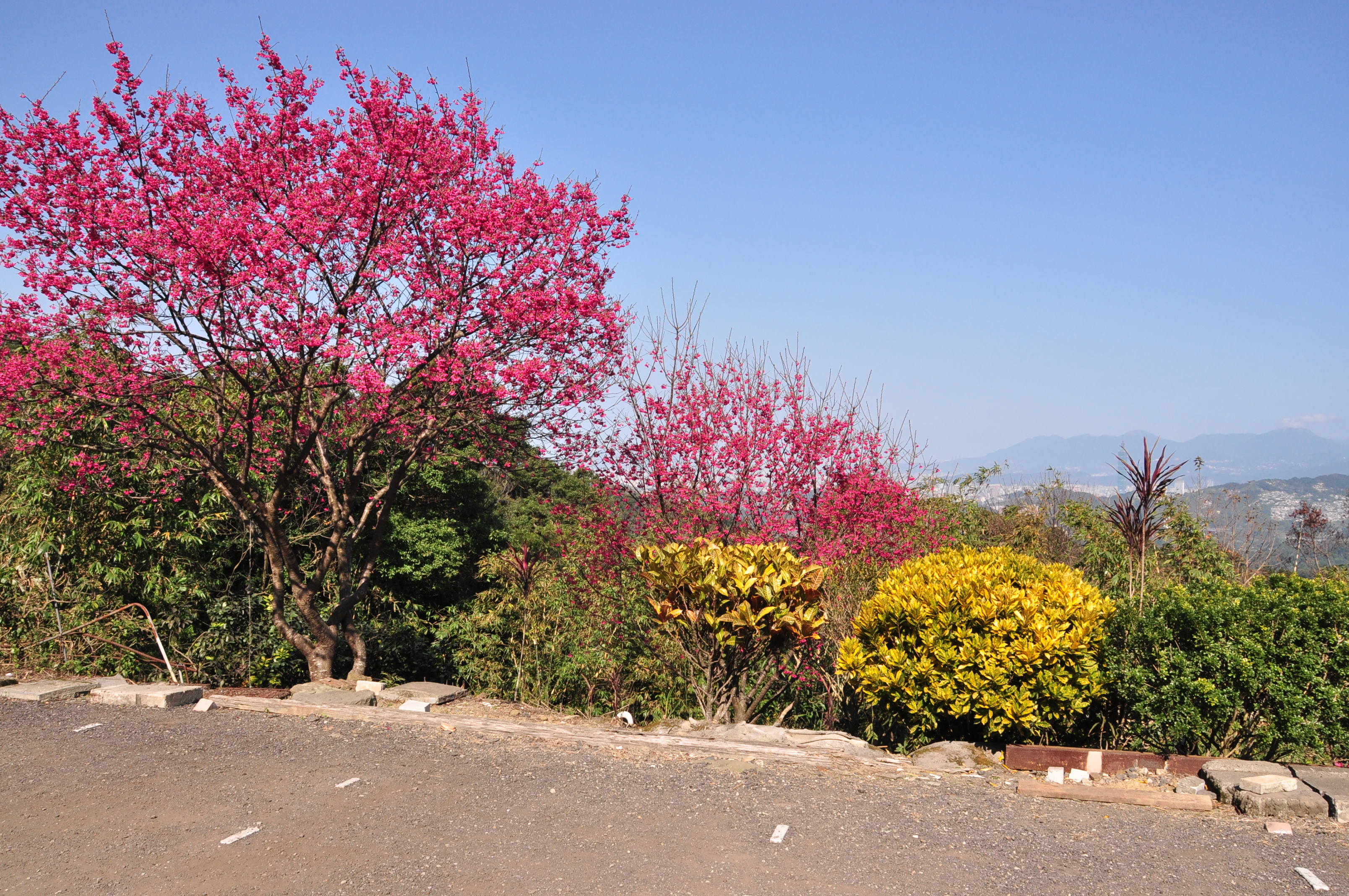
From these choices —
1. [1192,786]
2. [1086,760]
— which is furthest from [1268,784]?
[1086,760]

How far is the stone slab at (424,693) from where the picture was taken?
6438 mm

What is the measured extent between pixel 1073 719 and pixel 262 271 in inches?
238

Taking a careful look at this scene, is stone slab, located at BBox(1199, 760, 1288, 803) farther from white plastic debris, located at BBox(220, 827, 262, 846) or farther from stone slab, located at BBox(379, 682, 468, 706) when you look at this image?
stone slab, located at BBox(379, 682, 468, 706)

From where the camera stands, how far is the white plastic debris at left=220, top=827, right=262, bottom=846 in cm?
368

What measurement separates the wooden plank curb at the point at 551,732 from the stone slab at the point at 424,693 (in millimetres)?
256

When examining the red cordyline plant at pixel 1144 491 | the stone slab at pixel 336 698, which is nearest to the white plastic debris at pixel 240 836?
the stone slab at pixel 336 698

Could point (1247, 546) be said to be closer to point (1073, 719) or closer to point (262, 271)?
point (1073, 719)

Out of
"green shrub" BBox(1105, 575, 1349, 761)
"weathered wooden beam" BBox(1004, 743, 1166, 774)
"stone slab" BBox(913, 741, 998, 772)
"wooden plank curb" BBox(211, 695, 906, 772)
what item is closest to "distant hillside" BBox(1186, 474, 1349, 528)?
"green shrub" BBox(1105, 575, 1349, 761)

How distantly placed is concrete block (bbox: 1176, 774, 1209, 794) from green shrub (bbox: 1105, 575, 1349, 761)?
23 centimetres

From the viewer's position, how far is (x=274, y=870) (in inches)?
134

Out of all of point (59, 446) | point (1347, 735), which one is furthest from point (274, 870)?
point (59, 446)

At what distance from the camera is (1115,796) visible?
4297 mm

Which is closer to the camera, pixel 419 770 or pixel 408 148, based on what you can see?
pixel 419 770

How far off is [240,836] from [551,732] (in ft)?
7.28
